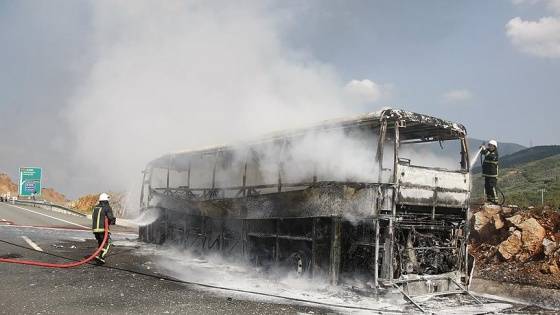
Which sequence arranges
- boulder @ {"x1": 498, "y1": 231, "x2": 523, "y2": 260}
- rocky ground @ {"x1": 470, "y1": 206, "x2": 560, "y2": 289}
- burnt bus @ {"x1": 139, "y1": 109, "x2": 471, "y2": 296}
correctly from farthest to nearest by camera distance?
boulder @ {"x1": 498, "y1": 231, "x2": 523, "y2": 260} < rocky ground @ {"x1": 470, "y1": 206, "x2": 560, "y2": 289} < burnt bus @ {"x1": 139, "y1": 109, "x2": 471, "y2": 296}

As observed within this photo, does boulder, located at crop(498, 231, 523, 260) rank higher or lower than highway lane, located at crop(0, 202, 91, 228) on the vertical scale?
higher

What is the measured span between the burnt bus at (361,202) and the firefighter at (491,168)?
2411 millimetres

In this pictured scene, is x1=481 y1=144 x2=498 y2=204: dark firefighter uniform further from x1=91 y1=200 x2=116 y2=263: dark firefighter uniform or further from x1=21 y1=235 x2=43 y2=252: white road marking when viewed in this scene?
x1=21 y1=235 x2=43 y2=252: white road marking

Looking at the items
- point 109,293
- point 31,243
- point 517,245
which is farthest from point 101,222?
point 517,245

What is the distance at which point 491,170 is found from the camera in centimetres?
1186

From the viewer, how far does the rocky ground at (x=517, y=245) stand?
30.4ft

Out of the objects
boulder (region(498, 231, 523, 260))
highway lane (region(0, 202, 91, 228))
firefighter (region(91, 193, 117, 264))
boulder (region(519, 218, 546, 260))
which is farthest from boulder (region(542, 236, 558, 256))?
highway lane (region(0, 202, 91, 228))

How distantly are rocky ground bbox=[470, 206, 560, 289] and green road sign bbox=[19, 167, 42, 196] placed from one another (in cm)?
3852

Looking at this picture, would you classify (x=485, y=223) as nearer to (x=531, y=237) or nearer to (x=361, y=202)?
(x=531, y=237)

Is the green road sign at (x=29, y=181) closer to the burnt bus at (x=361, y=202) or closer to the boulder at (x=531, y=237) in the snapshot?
the burnt bus at (x=361, y=202)

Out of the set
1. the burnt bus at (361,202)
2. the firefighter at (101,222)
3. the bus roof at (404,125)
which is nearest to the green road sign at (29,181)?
the firefighter at (101,222)

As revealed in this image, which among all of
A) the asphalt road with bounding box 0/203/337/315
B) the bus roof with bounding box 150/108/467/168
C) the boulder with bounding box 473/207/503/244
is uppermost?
the bus roof with bounding box 150/108/467/168

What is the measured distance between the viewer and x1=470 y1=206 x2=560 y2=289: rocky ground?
926 cm

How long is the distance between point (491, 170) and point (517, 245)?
2447 mm
